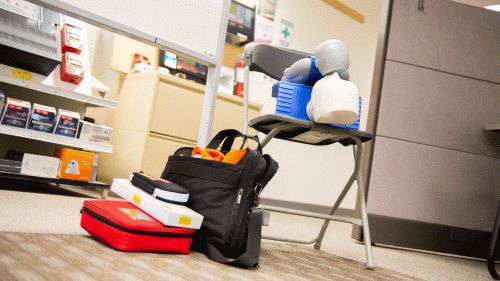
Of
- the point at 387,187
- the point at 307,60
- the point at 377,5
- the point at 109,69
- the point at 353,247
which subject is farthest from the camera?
the point at 377,5

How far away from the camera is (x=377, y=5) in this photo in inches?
176

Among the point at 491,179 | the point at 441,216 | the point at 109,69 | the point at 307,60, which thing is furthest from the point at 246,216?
the point at 109,69

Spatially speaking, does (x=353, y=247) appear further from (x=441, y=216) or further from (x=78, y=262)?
(x=78, y=262)

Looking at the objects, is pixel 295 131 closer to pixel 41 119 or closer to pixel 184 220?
pixel 184 220

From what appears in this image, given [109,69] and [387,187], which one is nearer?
[387,187]

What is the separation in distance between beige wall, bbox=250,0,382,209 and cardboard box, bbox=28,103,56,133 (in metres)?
1.89

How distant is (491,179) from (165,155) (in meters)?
1.90

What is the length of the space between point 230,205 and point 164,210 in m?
0.17

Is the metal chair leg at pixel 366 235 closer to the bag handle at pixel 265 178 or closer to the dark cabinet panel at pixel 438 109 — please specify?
the bag handle at pixel 265 178

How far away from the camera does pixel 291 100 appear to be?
145 cm

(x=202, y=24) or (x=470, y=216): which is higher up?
(x=202, y=24)

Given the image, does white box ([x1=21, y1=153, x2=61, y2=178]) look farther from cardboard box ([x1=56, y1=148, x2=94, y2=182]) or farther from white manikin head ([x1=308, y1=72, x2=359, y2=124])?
white manikin head ([x1=308, y1=72, x2=359, y2=124])

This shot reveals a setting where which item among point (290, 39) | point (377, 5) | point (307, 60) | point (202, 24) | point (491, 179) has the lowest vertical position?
point (491, 179)

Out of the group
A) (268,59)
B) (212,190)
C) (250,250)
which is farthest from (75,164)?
(250,250)
